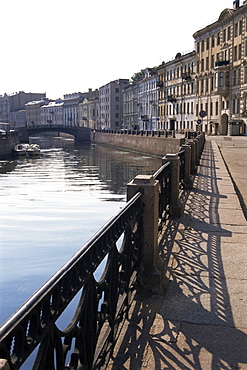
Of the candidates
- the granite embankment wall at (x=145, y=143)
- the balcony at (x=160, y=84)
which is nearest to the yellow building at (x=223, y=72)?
the granite embankment wall at (x=145, y=143)

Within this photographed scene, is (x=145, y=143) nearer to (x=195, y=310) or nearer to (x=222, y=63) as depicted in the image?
(x=222, y=63)

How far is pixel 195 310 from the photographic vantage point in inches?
153

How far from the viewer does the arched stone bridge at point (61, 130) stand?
85500 mm

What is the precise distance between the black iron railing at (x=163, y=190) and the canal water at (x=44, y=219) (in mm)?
3227

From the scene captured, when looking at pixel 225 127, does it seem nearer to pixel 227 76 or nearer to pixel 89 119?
pixel 227 76

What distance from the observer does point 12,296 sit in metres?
8.71

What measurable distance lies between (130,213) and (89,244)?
1.16 meters

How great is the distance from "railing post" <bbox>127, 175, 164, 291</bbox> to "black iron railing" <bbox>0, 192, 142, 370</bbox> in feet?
0.36

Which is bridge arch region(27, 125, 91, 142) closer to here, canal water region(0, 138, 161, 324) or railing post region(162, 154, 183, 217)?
canal water region(0, 138, 161, 324)

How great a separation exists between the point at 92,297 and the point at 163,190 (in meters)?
3.93

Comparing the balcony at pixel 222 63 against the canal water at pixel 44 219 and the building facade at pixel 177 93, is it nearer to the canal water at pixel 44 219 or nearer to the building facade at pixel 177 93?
the building facade at pixel 177 93

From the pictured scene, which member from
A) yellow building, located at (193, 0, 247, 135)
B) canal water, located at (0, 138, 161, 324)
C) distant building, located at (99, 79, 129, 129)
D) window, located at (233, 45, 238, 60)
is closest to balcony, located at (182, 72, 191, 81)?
yellow building, located at (193, 0, 247, 135)

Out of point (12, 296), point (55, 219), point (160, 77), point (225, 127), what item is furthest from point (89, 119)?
point (12, 296)

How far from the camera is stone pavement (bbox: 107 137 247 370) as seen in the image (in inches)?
122
